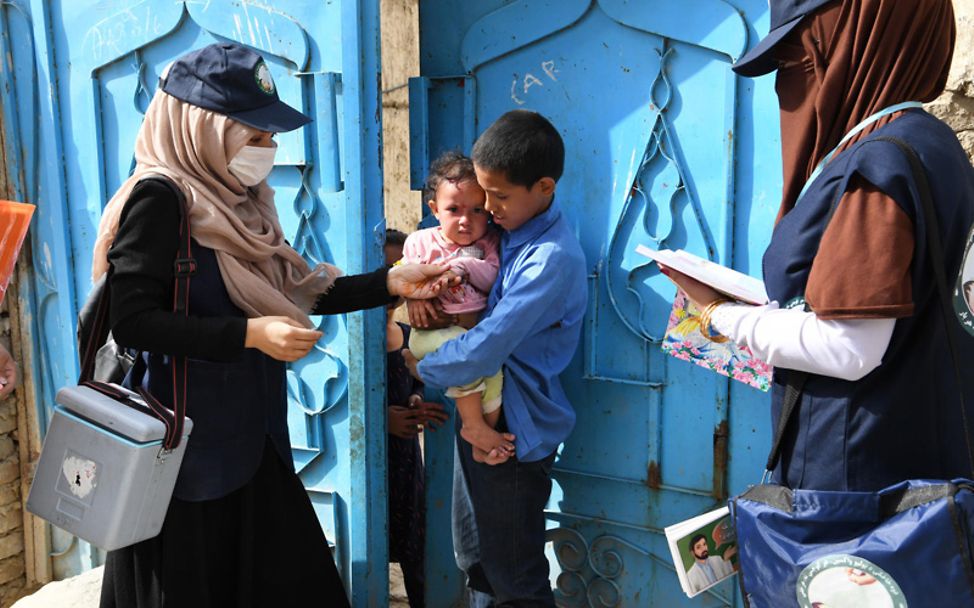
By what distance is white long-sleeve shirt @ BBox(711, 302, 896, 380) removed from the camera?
5.03 feet

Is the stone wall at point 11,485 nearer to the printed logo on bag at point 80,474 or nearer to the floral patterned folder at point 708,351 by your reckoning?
the printed logo on bag at point 80,474

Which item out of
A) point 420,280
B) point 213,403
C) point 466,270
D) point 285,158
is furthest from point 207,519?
point 285,158

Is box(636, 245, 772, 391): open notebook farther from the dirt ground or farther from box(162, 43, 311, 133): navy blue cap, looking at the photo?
the dirt ground

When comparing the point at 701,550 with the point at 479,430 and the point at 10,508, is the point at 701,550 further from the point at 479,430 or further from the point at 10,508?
the point at 10,508

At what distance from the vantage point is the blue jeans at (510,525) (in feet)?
7.93

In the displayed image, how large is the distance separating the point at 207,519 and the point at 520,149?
128 cm

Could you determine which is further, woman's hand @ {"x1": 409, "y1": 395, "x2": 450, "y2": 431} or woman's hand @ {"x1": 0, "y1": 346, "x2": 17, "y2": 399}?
woman's hand @ {"x1": 409, "y1": 395, "x2": 450, "y2": 431}

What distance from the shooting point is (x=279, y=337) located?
198cm

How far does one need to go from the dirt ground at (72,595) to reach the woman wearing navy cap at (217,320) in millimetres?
1145

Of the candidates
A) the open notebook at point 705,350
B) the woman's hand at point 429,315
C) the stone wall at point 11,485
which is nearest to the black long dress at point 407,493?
the woman's hand at point 429,315

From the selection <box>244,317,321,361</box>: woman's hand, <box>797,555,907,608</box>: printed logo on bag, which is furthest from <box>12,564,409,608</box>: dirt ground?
<box>797,555,907,608</box>: printed logo on bag

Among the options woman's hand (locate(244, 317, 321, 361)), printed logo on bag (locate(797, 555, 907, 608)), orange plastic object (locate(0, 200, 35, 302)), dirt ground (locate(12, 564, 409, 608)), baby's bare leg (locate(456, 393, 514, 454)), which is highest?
orange plastic object (locate(0, 200, 35, 302))

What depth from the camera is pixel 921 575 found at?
59.9 inches

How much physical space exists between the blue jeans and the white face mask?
0.95 m
